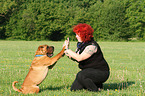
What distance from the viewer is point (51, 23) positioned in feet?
177

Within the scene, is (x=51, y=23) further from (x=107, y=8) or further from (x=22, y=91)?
(x=22, y=91)

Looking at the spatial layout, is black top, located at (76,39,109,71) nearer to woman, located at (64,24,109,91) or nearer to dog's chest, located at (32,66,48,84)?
woman, located at (64,24,109,91)

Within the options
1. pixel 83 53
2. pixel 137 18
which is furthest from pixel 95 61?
pixel 137 18

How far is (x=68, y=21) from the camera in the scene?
177 feet

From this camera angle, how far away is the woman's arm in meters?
5.32

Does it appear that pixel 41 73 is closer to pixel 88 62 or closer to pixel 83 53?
pixel 83 53

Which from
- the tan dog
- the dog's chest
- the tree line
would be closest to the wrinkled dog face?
the tan dog

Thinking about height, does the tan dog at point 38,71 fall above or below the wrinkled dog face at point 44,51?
below

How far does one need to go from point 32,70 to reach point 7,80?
2189mm

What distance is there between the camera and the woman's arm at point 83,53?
17.5ft

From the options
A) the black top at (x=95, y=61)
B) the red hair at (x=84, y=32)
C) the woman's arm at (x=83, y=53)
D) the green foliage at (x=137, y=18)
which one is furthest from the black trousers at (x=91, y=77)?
the green foliage at (x=137, y=18)

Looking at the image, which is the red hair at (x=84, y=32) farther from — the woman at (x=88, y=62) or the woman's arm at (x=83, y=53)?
the woman's arm at (x=83, y=53)

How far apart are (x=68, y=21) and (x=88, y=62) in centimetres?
4896

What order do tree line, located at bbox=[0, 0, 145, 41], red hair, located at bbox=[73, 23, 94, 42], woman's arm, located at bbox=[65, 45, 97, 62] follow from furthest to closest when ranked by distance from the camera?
tree line, located at bbox=[0, 0, 145, 41]
red hair, located at bbox=[73, 23, 94, 42]
woman's arm, located at bbox=[65, 45, 97, 62]
